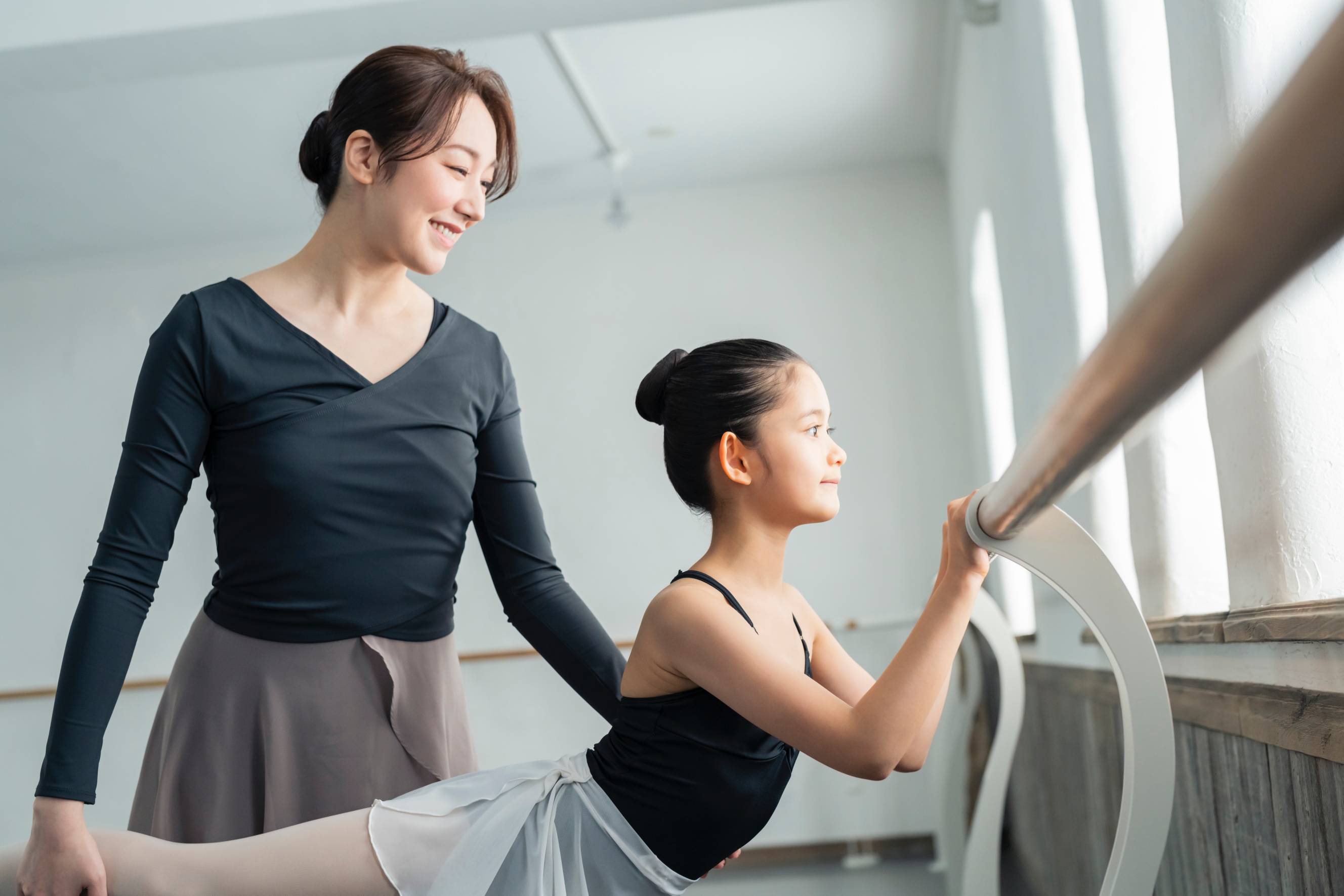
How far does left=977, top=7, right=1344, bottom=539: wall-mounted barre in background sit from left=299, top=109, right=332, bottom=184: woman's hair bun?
2.93 feet

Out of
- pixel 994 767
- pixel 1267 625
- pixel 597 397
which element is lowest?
pixel 994 767

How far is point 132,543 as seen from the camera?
0.91 metres

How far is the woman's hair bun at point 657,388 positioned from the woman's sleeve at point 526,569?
0.13 m

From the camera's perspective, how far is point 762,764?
2.95ft

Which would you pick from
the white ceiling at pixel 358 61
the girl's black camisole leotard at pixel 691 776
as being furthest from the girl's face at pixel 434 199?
the white ceiling at pixel 358 61

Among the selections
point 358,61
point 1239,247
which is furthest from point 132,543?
point 358,61

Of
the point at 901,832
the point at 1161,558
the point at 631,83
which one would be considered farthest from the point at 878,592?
the point at 1161,558

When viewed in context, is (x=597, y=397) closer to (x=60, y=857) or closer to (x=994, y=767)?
(x=994, y=767)

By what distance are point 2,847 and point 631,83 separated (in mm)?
3682

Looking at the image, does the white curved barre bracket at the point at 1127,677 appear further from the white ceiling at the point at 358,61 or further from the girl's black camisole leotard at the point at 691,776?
the white ceiling at the point at 358,61

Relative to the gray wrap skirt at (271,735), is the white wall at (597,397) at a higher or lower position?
higher

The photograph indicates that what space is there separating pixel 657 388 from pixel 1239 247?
0.89 metres

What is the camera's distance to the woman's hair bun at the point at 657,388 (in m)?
1.13

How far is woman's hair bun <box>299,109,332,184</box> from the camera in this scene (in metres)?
1.10
